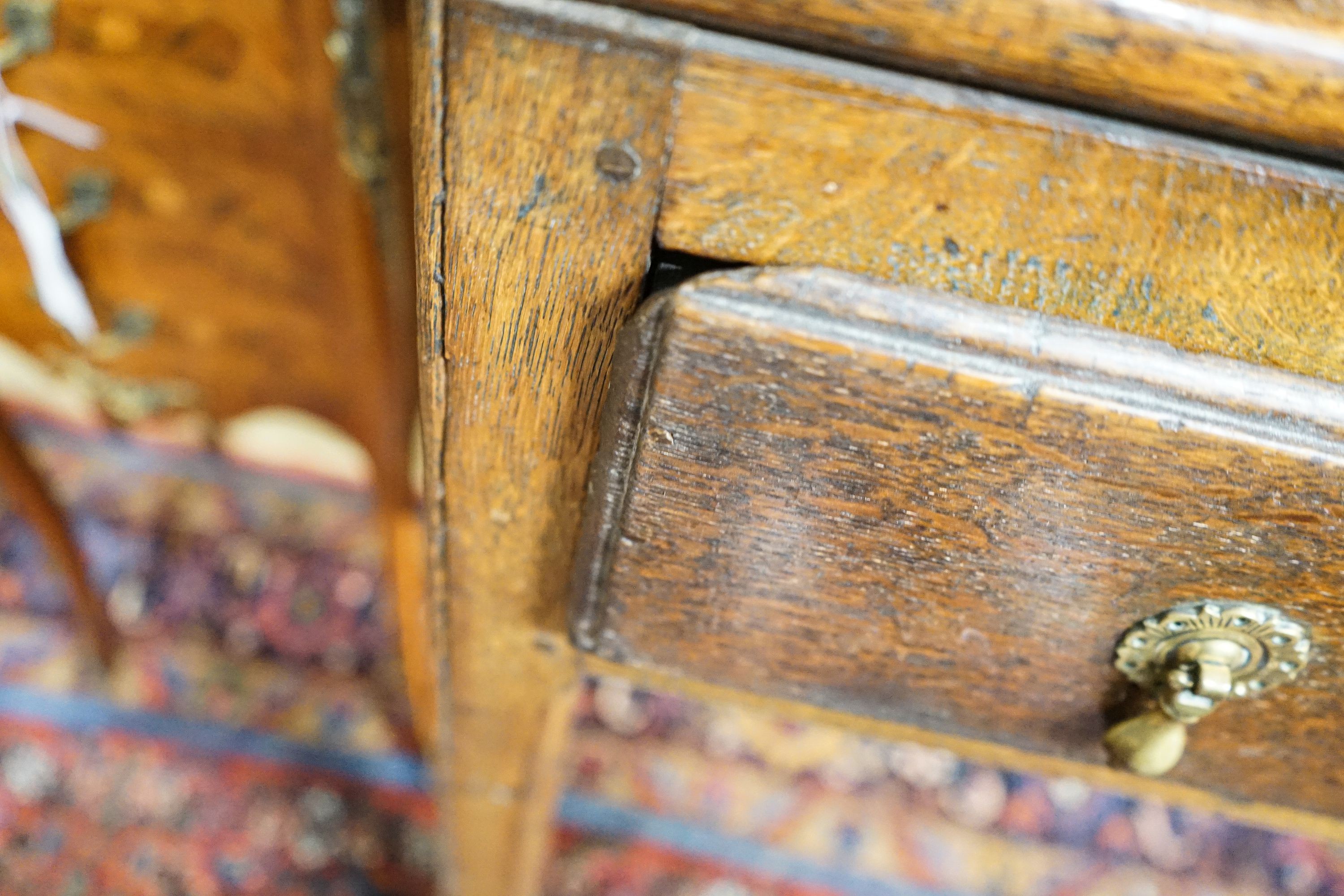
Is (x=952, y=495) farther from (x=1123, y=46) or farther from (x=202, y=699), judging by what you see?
(x=202, y=699)

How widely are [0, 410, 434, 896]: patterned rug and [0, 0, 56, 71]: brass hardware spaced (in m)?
0.64

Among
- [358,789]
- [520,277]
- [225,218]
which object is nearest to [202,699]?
[358,789]

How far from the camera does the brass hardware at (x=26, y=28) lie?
0.54m

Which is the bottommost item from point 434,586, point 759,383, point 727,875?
point 727,875

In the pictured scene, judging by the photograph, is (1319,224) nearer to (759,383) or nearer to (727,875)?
(759,383)

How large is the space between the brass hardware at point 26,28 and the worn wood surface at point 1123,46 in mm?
499

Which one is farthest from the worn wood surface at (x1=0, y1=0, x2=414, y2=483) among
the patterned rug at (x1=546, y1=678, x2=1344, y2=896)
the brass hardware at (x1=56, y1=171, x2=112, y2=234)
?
the patterned rug at (x1=546, y1=678, x2=1344, y2=896)

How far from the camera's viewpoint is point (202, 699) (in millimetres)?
980

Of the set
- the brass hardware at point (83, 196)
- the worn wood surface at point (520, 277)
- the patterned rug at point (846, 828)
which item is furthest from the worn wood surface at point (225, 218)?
the patterned rug at point (846, 828)

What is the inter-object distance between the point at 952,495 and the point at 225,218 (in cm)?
57

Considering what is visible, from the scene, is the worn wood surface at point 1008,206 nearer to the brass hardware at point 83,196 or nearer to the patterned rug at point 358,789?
the brass hardware at point 83,196

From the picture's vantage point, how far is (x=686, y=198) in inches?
9.5

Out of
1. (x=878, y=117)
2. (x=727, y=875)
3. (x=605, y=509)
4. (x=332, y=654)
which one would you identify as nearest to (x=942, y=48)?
(x=878, y=117)

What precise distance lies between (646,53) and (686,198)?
0.12 feet
